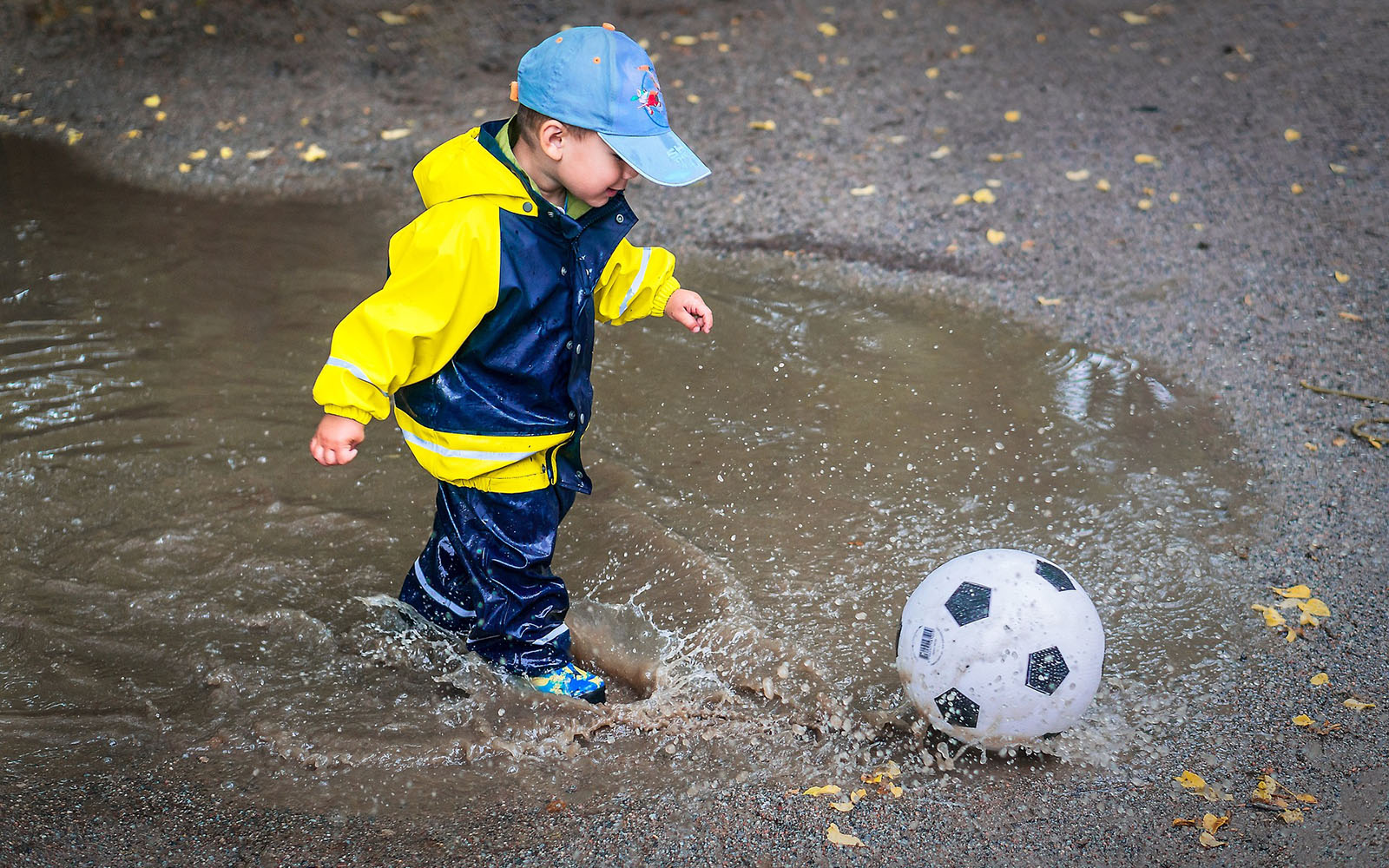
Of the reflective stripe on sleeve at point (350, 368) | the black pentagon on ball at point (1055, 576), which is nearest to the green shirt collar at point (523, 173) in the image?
the reflective stripe on sleeve at point (350, 368)

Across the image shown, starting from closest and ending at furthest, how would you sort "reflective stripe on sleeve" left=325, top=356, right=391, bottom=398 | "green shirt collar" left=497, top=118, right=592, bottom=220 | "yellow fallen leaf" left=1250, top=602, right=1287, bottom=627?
1. "reflective stripe on sleeve" left=325, top=356, right=391, bottom=398
2. "green shirt collar" left=497, top=118, right=592, bottom=220
3. "yellow fallen leaf" left=1250, top=602, right=1287, bottom=627

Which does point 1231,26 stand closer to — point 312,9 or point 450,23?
point 450,23

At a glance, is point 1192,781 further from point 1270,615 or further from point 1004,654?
point 1270,615

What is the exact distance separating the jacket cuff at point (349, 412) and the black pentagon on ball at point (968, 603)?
145 centimetres

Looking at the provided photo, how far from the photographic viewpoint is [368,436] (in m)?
4.16

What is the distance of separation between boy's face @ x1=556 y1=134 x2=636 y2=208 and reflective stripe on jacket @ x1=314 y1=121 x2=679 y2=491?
8cm

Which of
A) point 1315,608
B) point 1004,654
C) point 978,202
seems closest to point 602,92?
point 1004,654

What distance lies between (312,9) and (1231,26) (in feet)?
22.2

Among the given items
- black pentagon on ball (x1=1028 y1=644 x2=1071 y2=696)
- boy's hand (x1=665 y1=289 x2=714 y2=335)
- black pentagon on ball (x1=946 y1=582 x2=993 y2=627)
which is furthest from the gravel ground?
boy's hand (x1=665 y1=289 x2=714 y2=335)

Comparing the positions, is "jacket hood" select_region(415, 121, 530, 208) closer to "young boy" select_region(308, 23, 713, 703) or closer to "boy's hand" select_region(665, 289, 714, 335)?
"young boy" select_region(308, 23, 713, 703)

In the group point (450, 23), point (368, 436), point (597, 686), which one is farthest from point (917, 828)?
point (450, 23)

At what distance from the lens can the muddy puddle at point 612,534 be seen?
2.83 metres

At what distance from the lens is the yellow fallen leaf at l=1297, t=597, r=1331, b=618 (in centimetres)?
330

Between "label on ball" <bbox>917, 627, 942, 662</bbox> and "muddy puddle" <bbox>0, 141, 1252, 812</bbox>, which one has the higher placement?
"label on ball" <bbox>917, 627, 942, 662</bbox>
